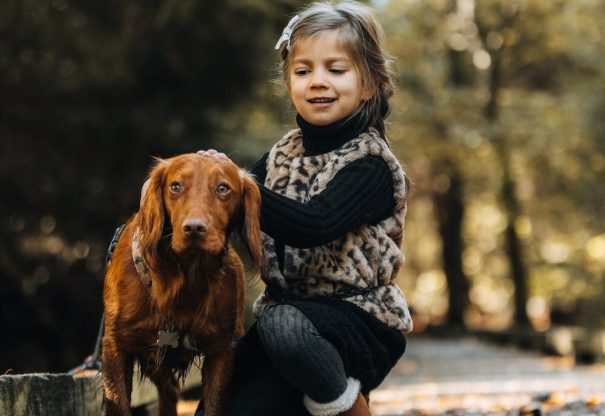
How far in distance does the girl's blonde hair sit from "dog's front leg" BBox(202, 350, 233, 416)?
1.19 metres

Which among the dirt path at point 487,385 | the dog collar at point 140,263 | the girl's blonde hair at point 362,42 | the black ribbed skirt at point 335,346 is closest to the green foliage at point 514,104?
the dirt path at point 487,385

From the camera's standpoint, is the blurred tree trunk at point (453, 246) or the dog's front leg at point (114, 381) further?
the blurred tree trunk at point (453, 246)

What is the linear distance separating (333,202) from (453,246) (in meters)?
23.9

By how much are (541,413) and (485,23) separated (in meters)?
19.7

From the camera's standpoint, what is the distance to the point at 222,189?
300 centimetres

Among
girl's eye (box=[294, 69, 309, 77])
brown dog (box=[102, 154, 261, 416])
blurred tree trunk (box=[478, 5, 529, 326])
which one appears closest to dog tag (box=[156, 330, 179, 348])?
brown dog (box=[102, 154, 261, 416])

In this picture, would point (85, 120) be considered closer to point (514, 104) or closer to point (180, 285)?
point (180, 285)

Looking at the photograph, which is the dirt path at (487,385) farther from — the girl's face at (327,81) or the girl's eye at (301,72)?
the girl's eye at (301,72)

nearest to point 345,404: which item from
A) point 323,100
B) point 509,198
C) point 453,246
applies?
point 323,100

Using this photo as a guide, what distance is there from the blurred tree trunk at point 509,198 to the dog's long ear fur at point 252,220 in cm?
1914

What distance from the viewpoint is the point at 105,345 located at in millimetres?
3215

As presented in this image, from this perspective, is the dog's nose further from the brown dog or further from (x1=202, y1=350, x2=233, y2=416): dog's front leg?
(x1=202, y1=350, x2=233, y2=416): dog's front leg

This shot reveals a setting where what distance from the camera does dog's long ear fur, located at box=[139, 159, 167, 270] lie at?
304 cm

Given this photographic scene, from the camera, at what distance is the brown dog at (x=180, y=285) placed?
2977 mm
